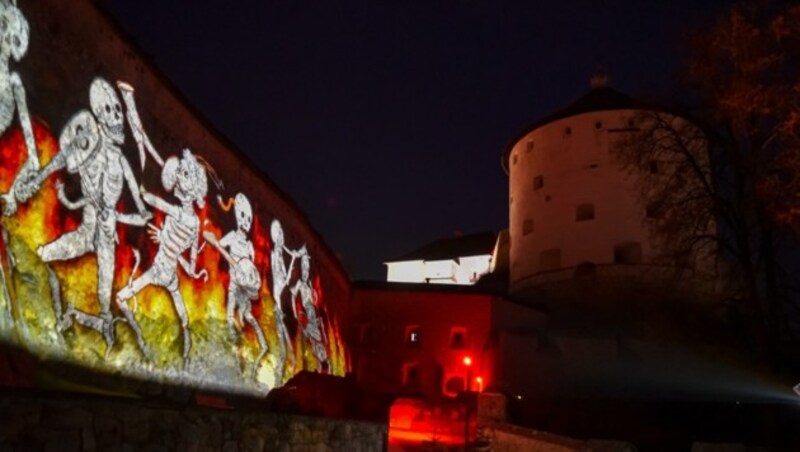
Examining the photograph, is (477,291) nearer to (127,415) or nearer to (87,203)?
(87,203)

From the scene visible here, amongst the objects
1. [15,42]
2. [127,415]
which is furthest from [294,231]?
[127,415]

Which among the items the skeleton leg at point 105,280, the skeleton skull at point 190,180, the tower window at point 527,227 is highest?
the tower window at point 527,227

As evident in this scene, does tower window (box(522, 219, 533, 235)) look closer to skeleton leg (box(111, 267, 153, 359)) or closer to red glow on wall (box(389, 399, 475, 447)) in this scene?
red glow on wall (box(389, 399, 475, 447))

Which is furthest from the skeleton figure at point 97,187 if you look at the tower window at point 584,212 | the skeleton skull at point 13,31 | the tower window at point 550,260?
the tower window at point 584,212

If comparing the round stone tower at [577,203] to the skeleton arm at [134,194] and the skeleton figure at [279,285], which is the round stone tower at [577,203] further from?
the skeleton arm at [134,194]

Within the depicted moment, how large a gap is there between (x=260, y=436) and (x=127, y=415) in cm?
222

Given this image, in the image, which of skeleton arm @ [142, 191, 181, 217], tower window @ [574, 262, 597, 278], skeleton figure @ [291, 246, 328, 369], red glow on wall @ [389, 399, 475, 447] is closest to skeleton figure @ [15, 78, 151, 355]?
skeleton arm @ [142, 191, 181, 217]

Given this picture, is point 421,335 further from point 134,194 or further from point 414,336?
point 134,194

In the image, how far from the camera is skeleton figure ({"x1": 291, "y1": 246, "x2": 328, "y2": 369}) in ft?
57.5

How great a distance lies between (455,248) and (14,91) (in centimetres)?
4887

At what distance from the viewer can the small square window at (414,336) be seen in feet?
87.2

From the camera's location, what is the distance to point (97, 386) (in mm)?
7777

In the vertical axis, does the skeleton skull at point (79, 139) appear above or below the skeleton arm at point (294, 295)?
above

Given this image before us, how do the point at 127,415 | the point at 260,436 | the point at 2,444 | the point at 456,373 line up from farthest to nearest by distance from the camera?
the point at 456,373
the point at 260,436
the point at 127,415
the point at 2,444
